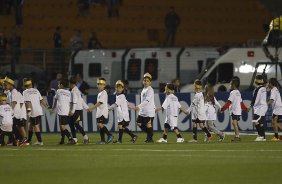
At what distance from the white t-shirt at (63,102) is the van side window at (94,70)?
15.1m

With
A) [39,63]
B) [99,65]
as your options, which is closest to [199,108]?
[39,63]

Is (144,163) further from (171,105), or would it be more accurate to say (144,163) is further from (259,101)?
(259,101)

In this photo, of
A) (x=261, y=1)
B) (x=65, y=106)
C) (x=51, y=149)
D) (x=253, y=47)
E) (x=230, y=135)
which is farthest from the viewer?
(x=261, y=1)

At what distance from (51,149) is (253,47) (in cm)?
1559

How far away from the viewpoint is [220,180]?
59.9 feet

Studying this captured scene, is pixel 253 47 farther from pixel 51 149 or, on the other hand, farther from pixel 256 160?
pixel 256 160

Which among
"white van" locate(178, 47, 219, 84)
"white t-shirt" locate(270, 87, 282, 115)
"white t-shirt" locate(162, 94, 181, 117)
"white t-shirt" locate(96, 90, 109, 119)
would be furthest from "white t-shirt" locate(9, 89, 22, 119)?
"white van" locate(178, 47, 219, 84)

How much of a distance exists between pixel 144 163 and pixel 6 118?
26.5 feet

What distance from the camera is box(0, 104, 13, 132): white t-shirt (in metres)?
28.9

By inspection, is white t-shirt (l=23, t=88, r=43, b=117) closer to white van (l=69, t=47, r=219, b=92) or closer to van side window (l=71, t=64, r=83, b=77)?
white van (l=69, t=47, r=219, b=92)

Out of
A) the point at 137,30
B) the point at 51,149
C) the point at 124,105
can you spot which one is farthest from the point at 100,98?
the point at 137,30

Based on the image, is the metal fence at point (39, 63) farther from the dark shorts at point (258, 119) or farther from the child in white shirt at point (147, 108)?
the dark shorts at point (258, 119)

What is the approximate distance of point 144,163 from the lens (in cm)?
2173

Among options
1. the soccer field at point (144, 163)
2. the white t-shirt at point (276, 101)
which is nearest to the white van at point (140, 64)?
the white t-shirt at point (276, 101)
